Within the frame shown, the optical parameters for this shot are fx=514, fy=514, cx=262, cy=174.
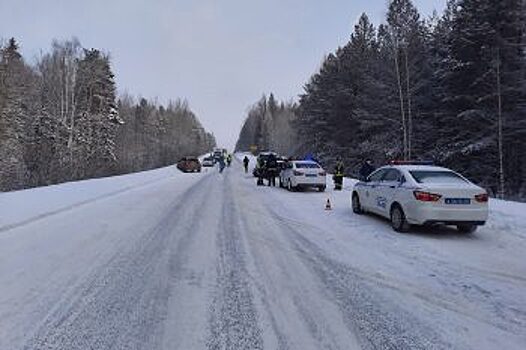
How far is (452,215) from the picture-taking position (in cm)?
1118

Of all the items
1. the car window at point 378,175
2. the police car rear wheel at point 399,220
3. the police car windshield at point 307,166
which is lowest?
the police car rear wheel at point 399,220

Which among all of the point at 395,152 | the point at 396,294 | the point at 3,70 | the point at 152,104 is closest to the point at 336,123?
the point at 395,152

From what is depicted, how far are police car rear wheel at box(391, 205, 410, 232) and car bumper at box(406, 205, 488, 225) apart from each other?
64 centimetres

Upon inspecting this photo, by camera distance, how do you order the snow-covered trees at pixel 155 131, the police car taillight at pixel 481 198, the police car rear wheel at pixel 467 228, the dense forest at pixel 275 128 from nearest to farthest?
the police car taillight at pixel 481 198 < the police car rear wheel at pixel 467 228 < the snow-covered trees at pixel 155 131 < the dense forest at pixel 275 128

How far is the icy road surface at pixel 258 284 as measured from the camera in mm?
5133

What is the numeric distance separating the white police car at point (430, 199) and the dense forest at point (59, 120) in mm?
16961

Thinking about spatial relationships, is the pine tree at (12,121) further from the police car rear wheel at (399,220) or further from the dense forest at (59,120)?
the police car rear wheel at (399,220)

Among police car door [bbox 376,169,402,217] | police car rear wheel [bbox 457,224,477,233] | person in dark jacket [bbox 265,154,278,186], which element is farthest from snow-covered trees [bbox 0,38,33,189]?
police car rear wheel [bbox 457,224,477,233]

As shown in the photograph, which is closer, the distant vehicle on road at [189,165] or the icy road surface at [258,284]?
the icy road surface at [258,284]

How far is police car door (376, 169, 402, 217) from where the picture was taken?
502 inches

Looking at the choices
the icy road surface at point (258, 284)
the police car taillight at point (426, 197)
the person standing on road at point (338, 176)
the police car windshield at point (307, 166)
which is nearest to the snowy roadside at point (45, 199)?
the icy road surface at point (258, 284)

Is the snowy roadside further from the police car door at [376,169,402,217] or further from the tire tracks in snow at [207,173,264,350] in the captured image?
the police car door at [376,169,402,217]

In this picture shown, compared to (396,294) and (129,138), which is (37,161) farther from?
(129,138)

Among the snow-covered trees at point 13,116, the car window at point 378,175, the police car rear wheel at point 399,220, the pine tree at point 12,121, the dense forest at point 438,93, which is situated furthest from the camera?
the dense forest at point 438,93
